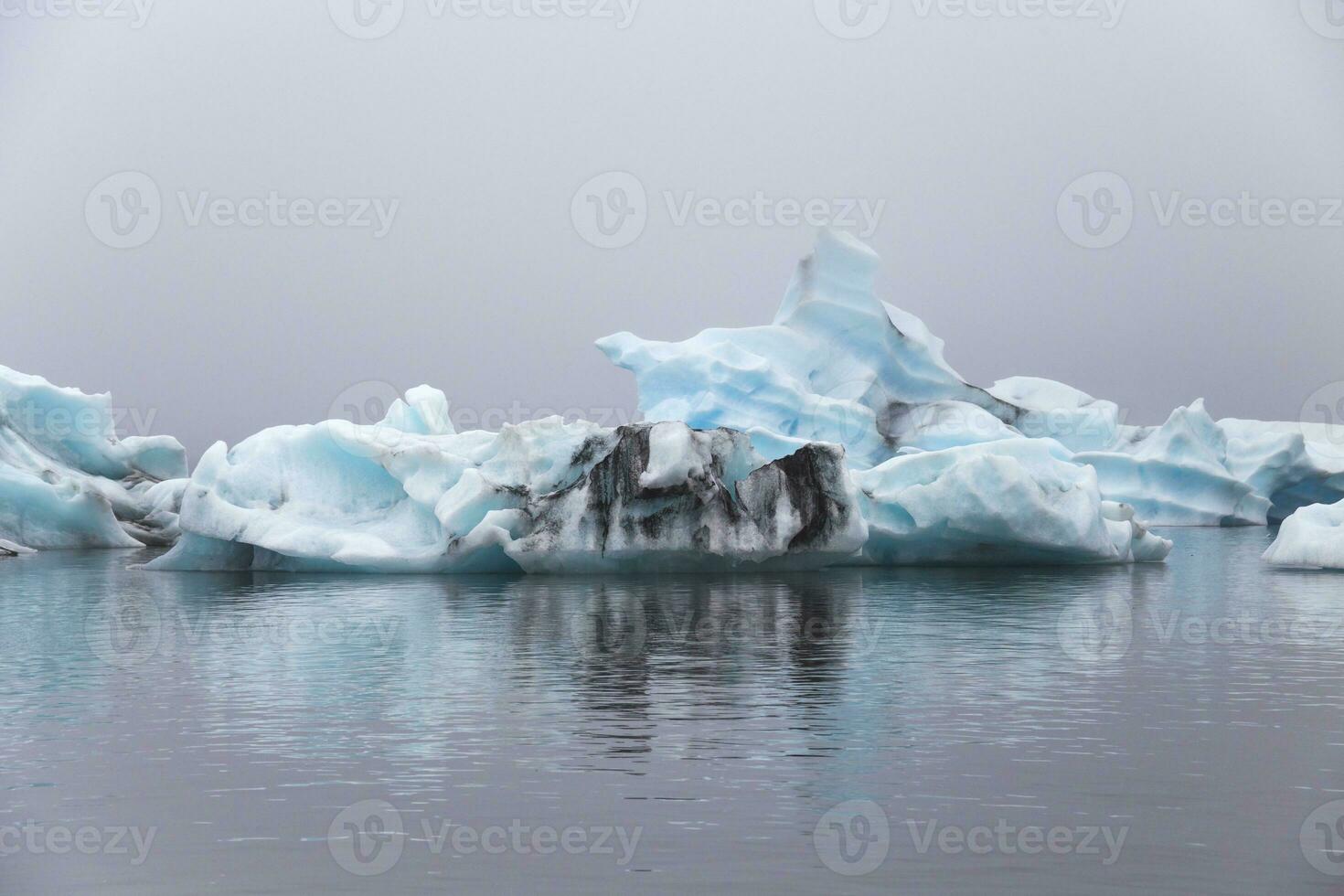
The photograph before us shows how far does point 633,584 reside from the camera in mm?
14883

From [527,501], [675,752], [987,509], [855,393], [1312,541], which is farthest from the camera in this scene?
A: [855,393]

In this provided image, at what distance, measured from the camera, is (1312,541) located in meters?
17.6

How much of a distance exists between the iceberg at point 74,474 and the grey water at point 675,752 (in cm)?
1382

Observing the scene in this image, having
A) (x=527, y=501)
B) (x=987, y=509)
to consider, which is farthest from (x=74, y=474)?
(x=987, y=509)

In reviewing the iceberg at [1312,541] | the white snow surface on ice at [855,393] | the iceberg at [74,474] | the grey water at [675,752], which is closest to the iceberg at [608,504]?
the iceberg at [1312,541]

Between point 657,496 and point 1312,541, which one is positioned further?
point 1312,541

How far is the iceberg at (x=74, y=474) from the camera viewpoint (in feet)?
82.3

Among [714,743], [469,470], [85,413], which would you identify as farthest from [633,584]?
[85,413]

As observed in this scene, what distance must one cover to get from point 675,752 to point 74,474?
2374cm

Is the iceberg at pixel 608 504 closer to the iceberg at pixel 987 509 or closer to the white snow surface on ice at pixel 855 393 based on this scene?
the iceberg at pixel 987 509

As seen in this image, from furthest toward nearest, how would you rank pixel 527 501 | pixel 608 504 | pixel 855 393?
pixel 855 393, pixel 527 501, pixel 608 504

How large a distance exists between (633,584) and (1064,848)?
10116 mm

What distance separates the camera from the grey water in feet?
15.6

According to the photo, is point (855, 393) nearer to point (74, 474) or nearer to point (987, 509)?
point (987, 509)
